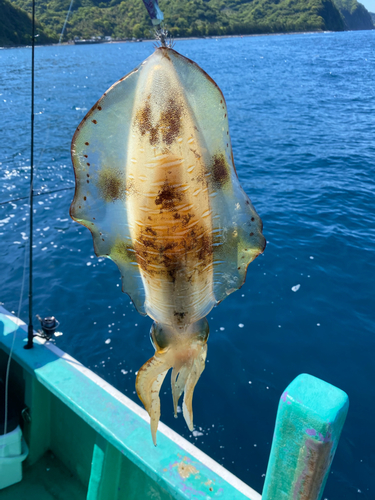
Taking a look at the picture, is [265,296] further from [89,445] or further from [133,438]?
[133,438]

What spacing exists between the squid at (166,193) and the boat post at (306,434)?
0.57 meters

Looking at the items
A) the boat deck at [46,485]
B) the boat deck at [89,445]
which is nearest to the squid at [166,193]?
the boat deck at [89,445]

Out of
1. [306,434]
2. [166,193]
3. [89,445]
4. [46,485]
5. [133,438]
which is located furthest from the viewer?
[46,485]

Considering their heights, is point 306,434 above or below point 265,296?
above

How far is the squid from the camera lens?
1411mm

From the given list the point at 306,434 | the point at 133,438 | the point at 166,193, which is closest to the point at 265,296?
the point at 133,438

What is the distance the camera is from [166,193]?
1432 mm

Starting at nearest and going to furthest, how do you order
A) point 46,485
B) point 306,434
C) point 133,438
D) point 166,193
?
point 166,193, point 306,434, point 133,438, point 46,485

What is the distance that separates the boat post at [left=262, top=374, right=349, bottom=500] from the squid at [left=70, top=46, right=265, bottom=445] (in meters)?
0.57

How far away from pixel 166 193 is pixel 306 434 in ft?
4.10

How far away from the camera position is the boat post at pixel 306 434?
1.67m

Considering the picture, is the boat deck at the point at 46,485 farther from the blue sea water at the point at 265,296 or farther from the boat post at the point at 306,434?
the boat post at the point at 306,434

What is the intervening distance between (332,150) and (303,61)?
36.0 m

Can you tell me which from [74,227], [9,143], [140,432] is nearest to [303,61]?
[9,143]
